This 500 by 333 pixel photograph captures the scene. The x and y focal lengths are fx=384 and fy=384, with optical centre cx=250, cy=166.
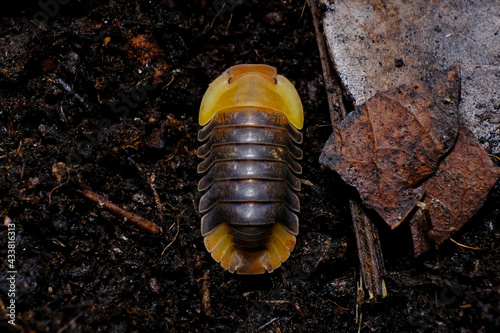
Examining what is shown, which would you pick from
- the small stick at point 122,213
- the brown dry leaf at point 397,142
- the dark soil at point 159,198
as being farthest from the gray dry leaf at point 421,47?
the small stick at point 122,213

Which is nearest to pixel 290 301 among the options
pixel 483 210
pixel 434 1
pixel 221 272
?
pixel 221 272

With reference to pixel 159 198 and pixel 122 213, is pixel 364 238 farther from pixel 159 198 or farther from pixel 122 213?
pixel 122 213

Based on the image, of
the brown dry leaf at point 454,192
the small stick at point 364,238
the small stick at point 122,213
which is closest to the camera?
the brown dry leaf at point 454,192

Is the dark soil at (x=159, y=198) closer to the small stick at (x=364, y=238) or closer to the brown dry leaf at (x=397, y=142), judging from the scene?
the small stick at (x=364, y=238)

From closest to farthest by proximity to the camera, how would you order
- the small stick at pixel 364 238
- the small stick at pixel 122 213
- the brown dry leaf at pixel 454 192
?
1. the brown dry leaf at pixel 454 192
2. the small stick at pixel 364 238
3. the small stick at pixel 122 213

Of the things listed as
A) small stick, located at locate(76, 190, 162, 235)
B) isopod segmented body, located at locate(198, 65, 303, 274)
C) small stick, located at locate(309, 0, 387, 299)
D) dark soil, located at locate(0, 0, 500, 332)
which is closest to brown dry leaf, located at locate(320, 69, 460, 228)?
small stick, located at locate(309, 0, 387, 299)

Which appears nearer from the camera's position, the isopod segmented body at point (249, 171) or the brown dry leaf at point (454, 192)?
the brown dry leaf at point (454, 192)

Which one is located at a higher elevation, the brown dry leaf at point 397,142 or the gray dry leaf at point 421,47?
the gray dry leaf at point 421,47
